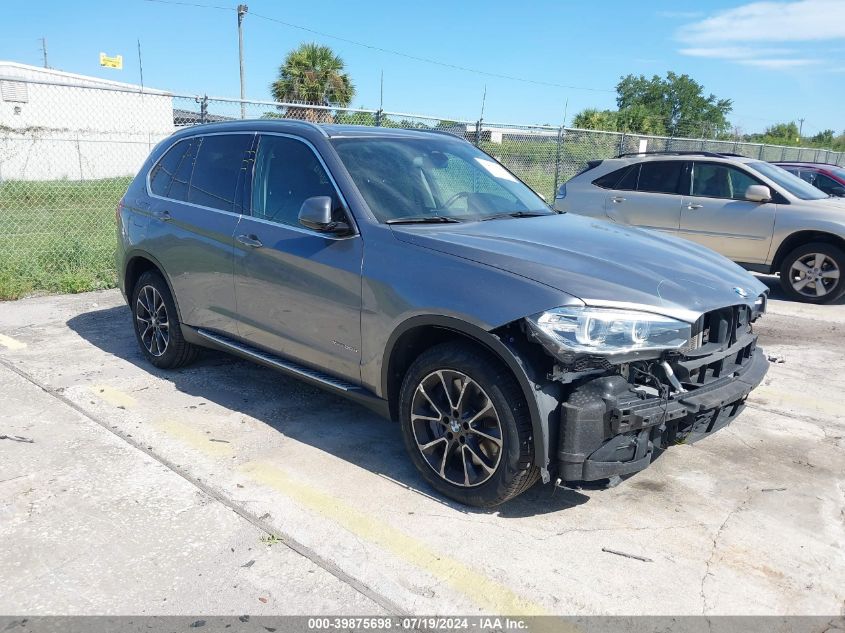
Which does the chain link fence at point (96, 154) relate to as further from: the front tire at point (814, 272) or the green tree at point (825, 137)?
the green tree at point (825, 137)

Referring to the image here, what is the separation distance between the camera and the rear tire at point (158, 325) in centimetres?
527

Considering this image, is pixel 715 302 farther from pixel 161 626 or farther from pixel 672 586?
pixel 161 626

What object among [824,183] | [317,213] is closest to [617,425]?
[317,213]

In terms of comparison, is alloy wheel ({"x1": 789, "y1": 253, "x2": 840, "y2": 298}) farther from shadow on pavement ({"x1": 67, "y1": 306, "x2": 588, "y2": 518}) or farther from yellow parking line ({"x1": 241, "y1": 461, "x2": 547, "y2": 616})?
yellow parking line ({"x1": 241, "y1": 461, "x2": 547, "y2": 616})

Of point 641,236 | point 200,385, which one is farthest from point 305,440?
point 641,236

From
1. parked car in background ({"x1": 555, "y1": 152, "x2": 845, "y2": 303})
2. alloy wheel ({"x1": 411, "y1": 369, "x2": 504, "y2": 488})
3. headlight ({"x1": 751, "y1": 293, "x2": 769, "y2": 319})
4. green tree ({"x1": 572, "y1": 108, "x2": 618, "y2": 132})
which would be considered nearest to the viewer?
alloy wheel ({"x1": 411, "y1": 369, "x2": 504, "y2": 488})

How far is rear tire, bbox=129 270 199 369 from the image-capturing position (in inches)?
208

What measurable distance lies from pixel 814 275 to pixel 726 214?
1270mm

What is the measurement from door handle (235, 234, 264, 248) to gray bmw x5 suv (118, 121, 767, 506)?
1cm

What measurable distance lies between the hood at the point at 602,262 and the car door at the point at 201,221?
59.1 inches

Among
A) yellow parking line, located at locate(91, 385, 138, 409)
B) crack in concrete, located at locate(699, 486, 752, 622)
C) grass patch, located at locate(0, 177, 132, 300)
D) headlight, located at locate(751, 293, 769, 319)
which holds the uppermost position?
headlight, located at locate(751, 293, 769, 319)

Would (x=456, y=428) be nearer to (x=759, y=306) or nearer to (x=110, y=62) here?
(x=759, y=306)

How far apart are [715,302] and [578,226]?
1.07 meters

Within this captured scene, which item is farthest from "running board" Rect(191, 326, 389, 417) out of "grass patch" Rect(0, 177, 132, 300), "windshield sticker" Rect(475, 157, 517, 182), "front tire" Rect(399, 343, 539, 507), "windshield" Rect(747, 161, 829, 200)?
"windshield" Rect(747, 161, 829, 200)
